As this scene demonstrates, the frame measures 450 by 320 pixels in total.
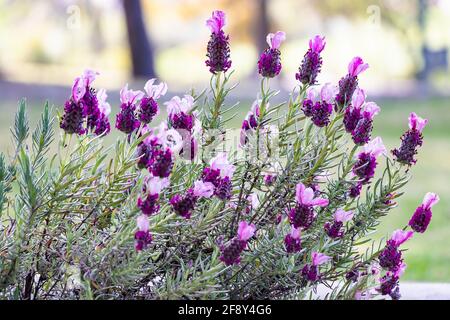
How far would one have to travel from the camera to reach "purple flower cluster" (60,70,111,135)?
167 cm

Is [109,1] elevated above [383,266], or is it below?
above

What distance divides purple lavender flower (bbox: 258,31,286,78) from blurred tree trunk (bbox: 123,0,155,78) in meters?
13.0

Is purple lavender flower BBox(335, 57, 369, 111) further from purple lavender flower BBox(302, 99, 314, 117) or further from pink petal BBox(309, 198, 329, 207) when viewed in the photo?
pink petal BBox(309, 198, 329, 207)

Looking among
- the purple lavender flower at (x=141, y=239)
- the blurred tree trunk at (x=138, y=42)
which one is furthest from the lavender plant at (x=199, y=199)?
the blurred tree trunk at (x=138, y=42)

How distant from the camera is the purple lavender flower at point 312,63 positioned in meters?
1.82

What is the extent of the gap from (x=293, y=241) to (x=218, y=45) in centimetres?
50

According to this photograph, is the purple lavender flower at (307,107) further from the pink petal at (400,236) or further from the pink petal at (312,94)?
the pink petal at (400,236)

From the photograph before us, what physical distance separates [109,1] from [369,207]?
23.3 metres

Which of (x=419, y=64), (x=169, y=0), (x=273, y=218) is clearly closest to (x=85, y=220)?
(x=273, y=218)

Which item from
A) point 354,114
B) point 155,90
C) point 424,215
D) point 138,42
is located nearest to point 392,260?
point 424,215

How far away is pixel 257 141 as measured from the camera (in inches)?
75.4

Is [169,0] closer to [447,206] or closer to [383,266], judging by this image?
→ [447,206]

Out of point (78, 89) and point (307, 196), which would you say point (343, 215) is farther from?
point (78, 89)

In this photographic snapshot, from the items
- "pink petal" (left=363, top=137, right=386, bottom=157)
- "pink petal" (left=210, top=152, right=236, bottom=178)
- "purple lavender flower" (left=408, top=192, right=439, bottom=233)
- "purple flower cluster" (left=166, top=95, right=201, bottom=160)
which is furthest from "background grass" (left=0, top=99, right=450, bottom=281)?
"pink petal" (left=210, top=152, right=236, bottom=178)
